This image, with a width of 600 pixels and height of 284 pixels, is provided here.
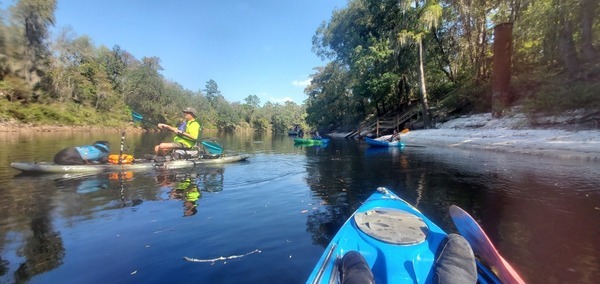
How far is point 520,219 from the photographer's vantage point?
5879mm

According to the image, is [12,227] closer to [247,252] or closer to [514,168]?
[247,252]

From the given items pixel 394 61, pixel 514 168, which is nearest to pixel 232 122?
pixel 394 61

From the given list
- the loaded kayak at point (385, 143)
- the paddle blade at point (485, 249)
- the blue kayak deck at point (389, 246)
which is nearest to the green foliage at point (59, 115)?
the loaded kayak at point (385, 143)

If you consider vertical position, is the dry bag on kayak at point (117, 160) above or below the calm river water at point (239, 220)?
above

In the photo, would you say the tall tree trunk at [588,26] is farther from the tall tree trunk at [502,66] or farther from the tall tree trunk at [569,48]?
the tall tree trunk at [502,66]

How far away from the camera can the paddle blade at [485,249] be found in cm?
258

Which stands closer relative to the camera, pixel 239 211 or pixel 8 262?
pixel 8 262

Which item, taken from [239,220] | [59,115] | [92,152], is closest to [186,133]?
[92,152]

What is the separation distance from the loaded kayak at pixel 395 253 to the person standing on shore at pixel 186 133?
27.8 ft

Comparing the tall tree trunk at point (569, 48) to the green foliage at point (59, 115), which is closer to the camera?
the tall tree trunk at point (569, 48)

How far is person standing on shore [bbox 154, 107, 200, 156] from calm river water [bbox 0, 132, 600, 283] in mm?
1448

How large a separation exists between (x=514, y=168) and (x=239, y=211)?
11691 mm

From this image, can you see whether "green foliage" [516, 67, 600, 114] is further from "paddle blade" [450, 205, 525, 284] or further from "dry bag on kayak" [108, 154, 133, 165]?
"dry bag on kayak" [108, 154, 133, 165]

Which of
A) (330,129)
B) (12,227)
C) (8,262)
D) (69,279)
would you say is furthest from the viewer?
(330,129)
